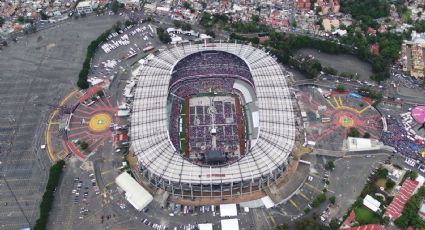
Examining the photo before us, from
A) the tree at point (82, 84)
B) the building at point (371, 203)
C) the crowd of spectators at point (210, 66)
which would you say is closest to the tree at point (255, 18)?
the crowd of spectators at point (210, 66)

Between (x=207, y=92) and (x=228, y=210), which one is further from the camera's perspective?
(x=207, y=92)

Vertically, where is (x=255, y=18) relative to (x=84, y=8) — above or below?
below

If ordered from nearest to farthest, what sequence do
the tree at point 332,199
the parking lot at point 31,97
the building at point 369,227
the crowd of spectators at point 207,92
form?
the building at point 369,227 < the tree at point 332,199 < the parking lot at point 31,97 < the crowd of spectators at point 207,92

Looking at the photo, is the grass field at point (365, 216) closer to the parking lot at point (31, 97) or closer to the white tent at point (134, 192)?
the white tent at point (134, 192)

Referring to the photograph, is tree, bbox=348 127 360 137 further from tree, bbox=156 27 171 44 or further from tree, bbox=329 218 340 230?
tree, bbox=156 27 171 44

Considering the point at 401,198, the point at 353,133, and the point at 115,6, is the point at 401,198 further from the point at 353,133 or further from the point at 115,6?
the point at 115,6

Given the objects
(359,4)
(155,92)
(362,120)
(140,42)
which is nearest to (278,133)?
(362,120)

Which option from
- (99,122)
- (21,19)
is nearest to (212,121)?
(99,122)
